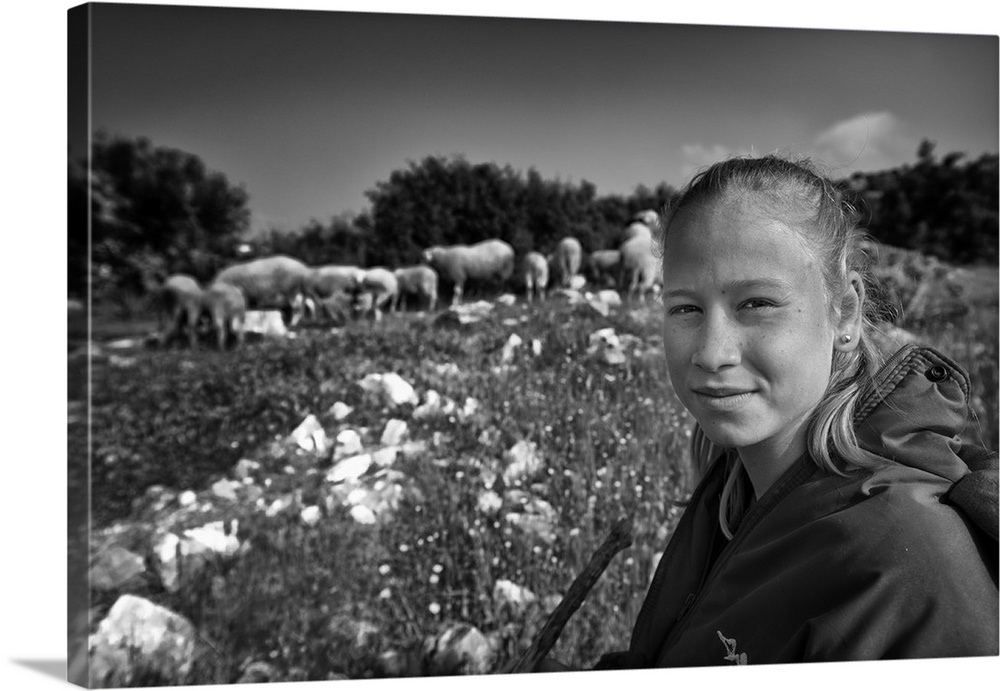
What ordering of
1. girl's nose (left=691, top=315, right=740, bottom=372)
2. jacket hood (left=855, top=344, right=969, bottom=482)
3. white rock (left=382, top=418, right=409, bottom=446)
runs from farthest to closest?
1. white rock (left=382, top=418, right=409, bottom=446)
2. girl's nose (left=691, top=315, right=740, bottom=372)
3. jacket hood (left=855, top=344, right=969, bottom=482)

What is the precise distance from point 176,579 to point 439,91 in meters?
2.11

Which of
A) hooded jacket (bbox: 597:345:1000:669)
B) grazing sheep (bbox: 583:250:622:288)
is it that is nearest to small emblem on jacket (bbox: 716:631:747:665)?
hooded jacket (bbox: 597:345:1000:669)

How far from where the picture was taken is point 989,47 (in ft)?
17.8

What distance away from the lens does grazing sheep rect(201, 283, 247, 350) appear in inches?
192

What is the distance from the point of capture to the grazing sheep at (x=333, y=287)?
16.8 feet

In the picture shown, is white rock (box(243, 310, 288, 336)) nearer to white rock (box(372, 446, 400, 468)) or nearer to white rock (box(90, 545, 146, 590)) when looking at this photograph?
white rock (box(372, 446, 400, 468))

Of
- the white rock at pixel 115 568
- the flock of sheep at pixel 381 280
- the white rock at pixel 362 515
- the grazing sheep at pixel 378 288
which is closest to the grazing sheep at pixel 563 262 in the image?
the flock of sheep at pixel 381 280

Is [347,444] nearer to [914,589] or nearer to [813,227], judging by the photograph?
[813,227]

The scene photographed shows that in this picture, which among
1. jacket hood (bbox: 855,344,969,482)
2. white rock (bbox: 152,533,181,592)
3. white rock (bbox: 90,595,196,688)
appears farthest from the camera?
white rock (bbox: 152,533,181,592)

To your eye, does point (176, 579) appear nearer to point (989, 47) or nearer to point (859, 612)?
point (859, 612)

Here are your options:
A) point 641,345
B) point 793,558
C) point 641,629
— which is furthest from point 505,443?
point 793,558

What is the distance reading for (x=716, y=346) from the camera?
3090 mm

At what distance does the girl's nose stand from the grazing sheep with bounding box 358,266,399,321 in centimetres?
234

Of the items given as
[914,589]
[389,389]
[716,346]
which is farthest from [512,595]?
[914,589]
